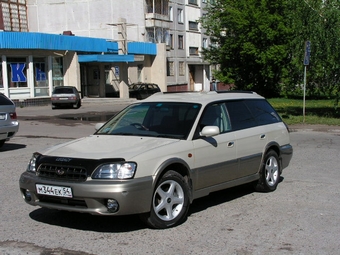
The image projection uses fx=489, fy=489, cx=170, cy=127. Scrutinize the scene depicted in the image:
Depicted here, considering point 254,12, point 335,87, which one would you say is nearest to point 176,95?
point 335,87

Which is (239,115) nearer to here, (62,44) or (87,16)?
(62,44)

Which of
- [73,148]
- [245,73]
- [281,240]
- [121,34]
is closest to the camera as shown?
[281,240]

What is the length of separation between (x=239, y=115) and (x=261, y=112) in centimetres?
76

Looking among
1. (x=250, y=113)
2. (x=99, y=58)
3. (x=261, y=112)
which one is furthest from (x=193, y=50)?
(x=250, y=113)

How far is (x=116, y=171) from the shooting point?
542 centimetres

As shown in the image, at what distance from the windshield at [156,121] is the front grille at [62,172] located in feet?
3.98

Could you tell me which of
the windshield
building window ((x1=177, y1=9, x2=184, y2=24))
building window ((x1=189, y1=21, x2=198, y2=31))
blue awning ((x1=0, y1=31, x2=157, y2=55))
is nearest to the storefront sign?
blue awning ((x1=0, y1=31, x2=157, y2=55))

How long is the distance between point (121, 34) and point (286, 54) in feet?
53.7

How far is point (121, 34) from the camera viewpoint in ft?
147

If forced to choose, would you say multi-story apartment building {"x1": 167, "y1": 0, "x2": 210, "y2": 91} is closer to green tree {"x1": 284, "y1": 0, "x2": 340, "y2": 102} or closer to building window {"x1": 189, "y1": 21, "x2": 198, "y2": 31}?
building window {"x1": 189, "y1": 21, "x2": 198, "y2": 31}

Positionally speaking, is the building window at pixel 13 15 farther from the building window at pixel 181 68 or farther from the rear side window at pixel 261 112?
the rear side window at pixel 261 112

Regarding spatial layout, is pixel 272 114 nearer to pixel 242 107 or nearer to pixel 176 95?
pixel 242 107

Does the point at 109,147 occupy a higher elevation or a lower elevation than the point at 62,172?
higher

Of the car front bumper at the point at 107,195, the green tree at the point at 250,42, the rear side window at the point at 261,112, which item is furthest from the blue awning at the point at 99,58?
the car front bumper at the point at 107,195
